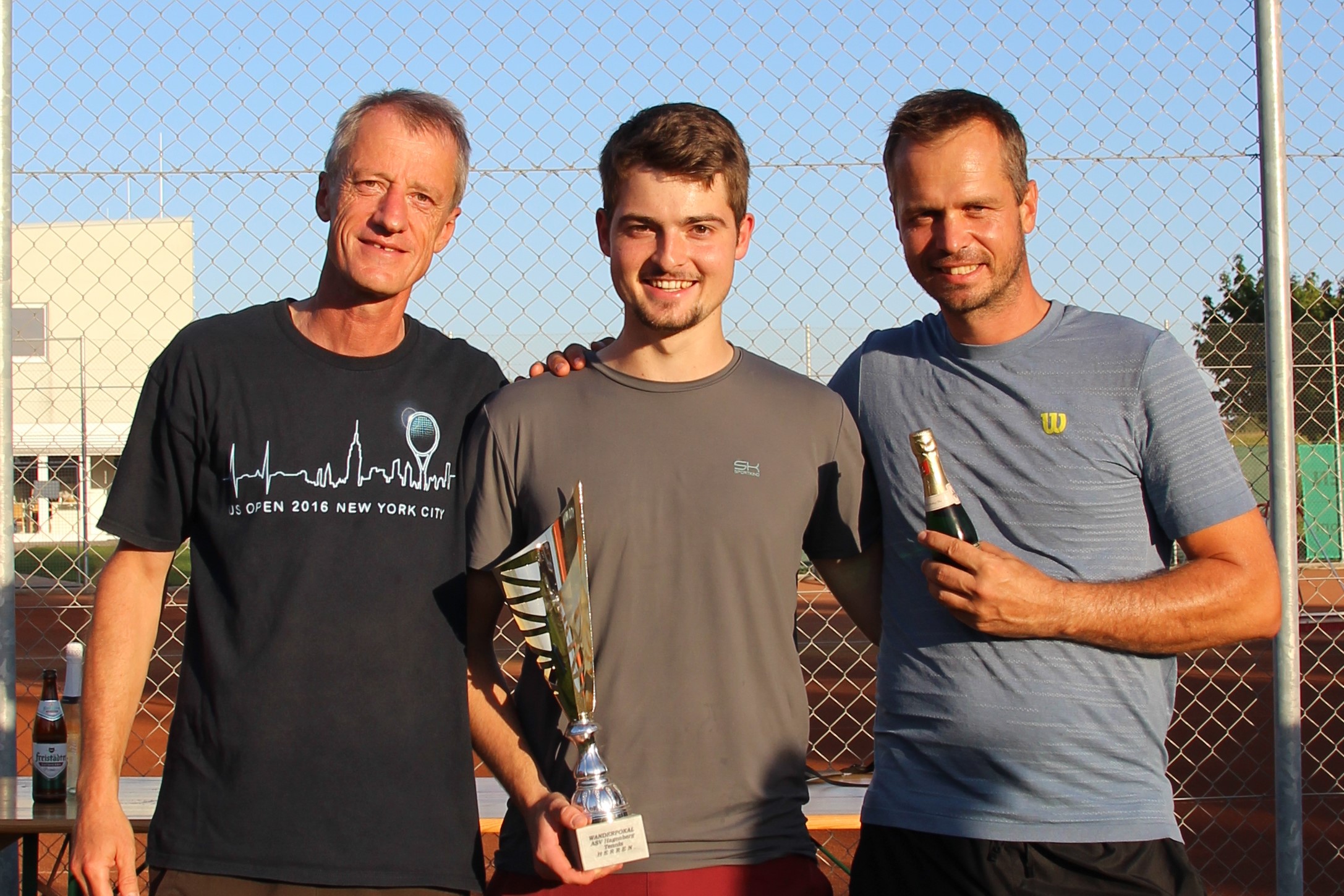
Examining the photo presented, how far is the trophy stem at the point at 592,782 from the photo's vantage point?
6.55 feet

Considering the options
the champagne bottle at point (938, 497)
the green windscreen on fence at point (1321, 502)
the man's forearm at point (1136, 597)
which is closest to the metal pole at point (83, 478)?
the champagne bottle at point (938, 497)

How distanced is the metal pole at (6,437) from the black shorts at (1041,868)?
2.60 meters

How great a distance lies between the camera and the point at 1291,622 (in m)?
3.28

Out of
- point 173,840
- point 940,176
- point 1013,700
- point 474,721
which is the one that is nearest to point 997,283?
point 940,176

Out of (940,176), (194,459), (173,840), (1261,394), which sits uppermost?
(1261,394)

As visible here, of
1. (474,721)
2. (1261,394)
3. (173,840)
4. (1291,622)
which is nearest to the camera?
(173,840)

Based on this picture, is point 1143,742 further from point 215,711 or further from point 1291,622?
point 215,711

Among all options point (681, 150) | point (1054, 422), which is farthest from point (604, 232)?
point (1054, 422)

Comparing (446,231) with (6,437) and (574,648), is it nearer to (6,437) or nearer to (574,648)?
(574,648)

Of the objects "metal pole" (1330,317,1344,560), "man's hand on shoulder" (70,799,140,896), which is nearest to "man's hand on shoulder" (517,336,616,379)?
"man's hand on shoulder" (70,799,140,896)

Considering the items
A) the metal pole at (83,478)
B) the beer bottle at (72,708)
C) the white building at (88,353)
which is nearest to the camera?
the beer bottle at (72,708)

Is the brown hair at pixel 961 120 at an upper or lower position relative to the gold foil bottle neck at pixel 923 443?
A: upper

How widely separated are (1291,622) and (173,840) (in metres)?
2.93

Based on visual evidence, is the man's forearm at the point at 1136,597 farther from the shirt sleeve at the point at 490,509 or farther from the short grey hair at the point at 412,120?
the short grey hair at the point at 412,120
